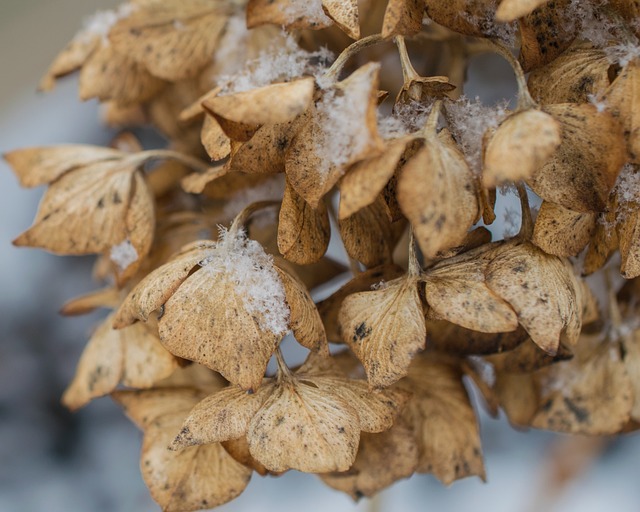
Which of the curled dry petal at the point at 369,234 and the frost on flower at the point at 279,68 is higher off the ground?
the frost on flower at the point at 279,68

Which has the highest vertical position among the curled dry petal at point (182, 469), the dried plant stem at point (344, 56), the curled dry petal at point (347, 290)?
the dried plant stem at point (344, 56)

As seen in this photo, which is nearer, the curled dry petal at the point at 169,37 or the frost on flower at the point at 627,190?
the frost on flower at the point at 627,190

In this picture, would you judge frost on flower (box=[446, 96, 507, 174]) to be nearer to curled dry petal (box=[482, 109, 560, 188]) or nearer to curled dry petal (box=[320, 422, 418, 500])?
curled dry petal (box=[482, 109, 560, 188])

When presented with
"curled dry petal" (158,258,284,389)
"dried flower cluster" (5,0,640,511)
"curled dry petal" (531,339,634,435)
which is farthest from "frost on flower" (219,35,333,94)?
"curled dry petal" (531,339,634,435)

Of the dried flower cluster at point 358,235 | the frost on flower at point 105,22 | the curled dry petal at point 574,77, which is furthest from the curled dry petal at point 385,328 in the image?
the frost on flower at point 105,22

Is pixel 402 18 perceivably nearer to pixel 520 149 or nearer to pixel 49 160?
pixel 520 149

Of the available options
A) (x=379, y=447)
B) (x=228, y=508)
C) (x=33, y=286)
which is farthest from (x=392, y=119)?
(x=33, y=286)

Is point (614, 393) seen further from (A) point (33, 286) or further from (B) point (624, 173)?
(A) point (33, 286)

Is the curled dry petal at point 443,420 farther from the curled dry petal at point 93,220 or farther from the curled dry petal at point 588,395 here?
the curled dry petal at point 93,220
